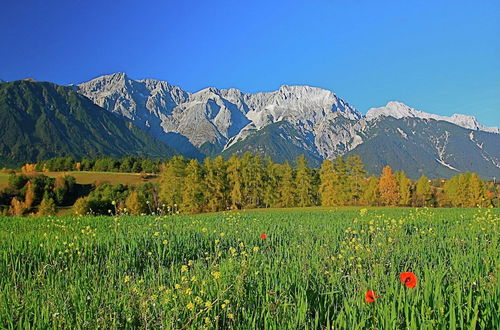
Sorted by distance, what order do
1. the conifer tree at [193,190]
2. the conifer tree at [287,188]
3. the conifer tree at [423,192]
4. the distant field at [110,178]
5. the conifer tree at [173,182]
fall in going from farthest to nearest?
1. the distant field at [110,178]
2. the conifer tree at [423,192]
3. the conifer tree at [287,188]
4. the conifer tree at [173,182]
5. the conifer tree at [193,190]

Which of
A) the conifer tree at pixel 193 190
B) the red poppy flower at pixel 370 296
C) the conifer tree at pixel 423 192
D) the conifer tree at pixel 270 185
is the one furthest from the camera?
the conifer tree at pixel 423 192

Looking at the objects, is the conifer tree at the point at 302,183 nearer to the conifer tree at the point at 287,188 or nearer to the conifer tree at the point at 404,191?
the conifer tree at the point at 287,188

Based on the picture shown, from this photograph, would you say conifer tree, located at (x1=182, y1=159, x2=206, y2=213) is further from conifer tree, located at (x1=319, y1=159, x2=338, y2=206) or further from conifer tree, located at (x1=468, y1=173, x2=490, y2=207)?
conifer tree, located at (x1=468, y1=173, x2=490, y2=207)

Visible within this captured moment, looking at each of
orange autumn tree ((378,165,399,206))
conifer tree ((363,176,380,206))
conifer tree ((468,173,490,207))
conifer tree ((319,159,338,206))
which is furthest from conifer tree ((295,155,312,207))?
conifer tree ((468,173,490,207))

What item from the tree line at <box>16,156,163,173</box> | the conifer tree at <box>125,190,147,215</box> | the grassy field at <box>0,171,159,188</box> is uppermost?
the tree line at <box>16,156,163,173</box>

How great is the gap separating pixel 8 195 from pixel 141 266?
109 m

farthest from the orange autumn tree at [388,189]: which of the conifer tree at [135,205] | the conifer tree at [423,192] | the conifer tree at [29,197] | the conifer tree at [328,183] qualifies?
the conifer tree at [29,197]

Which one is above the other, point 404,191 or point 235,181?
point 235,181

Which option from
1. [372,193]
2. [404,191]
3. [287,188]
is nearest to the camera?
[287,188]

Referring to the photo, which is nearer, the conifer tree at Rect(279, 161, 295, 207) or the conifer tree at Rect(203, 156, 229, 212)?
the conifer tree at Rect(203, 156, 229, 212)

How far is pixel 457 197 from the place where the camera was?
77688 mm

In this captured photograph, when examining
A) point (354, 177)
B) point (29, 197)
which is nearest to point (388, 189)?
point (354, 177)

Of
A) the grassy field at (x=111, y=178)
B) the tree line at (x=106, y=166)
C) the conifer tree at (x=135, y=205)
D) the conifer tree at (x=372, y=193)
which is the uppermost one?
the tree line at (x=106, y=166)

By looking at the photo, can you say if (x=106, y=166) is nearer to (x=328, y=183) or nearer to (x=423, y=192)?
(x=328, y=183)
